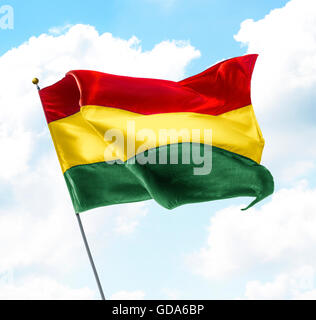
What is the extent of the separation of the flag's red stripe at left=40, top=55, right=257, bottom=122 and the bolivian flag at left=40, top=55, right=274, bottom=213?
0.03 meters

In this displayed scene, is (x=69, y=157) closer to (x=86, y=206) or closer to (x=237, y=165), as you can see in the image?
(x=86, y=206)

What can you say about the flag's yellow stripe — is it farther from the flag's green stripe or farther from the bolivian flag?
the flag's green stripe

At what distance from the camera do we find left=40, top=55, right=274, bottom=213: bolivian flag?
1185 cm

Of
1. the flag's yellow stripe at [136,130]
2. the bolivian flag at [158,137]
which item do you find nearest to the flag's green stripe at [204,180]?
the bolivian flag at [158,137]

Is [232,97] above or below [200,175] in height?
above

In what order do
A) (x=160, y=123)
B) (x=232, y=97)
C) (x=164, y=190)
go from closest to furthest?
(x=164, y=190) → (x=160, y=123) → (x=232, y=97)

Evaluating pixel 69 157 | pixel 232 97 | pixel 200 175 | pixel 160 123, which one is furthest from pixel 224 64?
pixel 69 157

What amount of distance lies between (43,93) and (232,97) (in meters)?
5.00

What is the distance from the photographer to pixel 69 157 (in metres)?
12.9

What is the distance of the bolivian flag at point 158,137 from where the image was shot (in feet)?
38.9

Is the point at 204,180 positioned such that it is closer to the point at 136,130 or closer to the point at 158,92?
the point at 136,130

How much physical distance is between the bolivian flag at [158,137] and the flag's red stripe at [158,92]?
0.03 m
